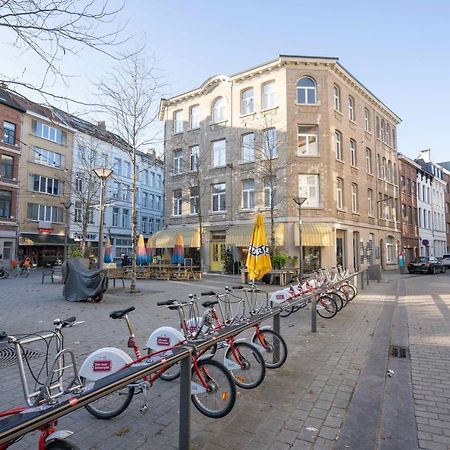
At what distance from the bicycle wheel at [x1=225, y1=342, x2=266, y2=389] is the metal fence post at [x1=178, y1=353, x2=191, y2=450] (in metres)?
1.65

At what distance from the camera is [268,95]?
2645cm

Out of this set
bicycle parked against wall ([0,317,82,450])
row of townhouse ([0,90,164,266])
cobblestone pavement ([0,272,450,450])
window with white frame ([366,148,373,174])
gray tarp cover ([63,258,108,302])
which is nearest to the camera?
bicycle parked against wall ([0,317,82,450])

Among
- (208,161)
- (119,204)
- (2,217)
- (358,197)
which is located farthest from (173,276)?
(119,204)

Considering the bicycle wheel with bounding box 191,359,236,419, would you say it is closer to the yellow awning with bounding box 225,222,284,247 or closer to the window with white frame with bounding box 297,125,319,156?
the yellow awning with bounding box 225,222,284,247

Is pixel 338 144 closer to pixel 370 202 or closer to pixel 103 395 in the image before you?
pixel 370 202

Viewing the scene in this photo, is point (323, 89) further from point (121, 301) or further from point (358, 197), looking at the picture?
point (121, 301)

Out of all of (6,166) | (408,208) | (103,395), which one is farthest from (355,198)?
(6,166)

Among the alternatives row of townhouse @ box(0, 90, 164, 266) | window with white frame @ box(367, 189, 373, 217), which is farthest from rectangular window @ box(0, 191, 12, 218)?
window with white frame @ box(367, 189, 373, 217)

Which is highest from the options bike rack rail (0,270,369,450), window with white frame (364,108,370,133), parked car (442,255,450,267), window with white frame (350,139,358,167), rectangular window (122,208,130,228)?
window with white frame (364,108,370,133)

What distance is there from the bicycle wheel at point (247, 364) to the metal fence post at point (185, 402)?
1.65m

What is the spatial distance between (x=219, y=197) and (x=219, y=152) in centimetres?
354

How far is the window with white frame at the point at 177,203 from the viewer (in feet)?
101

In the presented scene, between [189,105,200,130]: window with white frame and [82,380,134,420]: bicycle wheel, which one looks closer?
[82,380,134,420]: bicycle wheel

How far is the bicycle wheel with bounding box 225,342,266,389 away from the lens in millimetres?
4500
